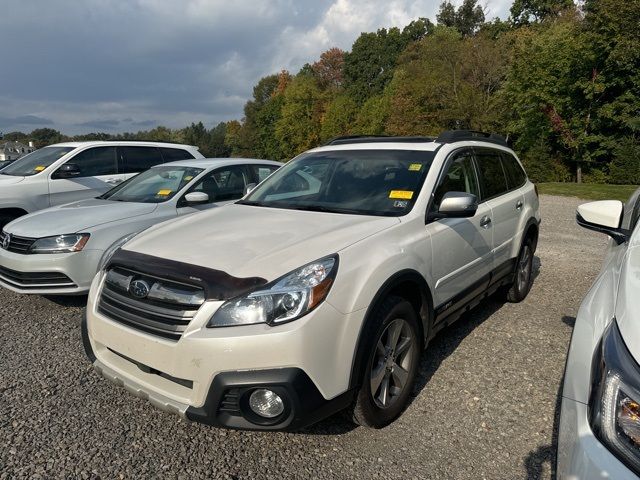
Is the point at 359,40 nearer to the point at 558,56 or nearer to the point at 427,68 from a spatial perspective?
the point at 427,68

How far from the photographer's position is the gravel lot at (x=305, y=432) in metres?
2.41

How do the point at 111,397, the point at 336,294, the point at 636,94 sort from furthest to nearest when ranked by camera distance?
the point at 636,94 → the point at 111,397 → the point at 336,294

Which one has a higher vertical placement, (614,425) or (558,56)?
(558,56)

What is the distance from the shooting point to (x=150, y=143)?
26.2 ft

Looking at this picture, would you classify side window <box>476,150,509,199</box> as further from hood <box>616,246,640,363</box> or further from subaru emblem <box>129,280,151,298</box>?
subaru emblem <box>129,280,151,298</box>

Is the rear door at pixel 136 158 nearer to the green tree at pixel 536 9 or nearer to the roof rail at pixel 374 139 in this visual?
the roof rail at pixel 374 139

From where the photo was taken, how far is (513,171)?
4867mm

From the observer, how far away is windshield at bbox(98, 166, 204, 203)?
5.46m

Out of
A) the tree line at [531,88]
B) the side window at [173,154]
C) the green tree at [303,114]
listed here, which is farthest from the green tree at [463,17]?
the side window at [173,154]

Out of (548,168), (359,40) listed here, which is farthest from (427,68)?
(359,40)

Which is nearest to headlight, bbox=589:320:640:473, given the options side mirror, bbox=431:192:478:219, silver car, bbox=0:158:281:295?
side mirror, bbox=431:192:478:219

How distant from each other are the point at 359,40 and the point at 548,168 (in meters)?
41.3

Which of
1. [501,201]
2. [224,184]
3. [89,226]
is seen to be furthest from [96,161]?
[501,201]

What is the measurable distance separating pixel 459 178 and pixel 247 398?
243 centimetres
